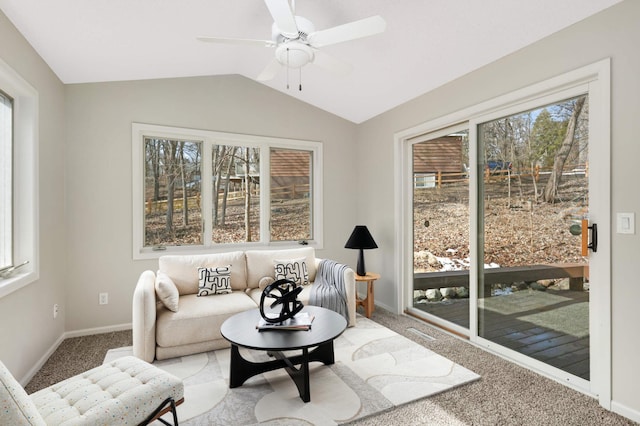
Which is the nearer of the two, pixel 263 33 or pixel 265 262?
pixel 263 33

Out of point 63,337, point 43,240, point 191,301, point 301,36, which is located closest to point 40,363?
point 63,337

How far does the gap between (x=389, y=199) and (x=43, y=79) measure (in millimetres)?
3674

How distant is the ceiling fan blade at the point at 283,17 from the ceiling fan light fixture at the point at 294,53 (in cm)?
7

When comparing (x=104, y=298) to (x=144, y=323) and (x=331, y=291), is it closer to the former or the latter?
(x=144, y=323)

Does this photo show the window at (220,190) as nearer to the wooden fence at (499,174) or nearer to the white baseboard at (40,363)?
the white baseboard at (40,363)

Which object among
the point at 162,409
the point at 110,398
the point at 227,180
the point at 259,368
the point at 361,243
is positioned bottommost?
the point at 259,368

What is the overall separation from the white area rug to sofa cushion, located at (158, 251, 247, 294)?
2.43ft

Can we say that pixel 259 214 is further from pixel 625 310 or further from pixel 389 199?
pixel 625 310

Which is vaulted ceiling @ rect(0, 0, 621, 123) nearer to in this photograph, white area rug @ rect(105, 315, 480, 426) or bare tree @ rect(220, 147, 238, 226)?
bare tree @ rect(220, 147, 238, 226)

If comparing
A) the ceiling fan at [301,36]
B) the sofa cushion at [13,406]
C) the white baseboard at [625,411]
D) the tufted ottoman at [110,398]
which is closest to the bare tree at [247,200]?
the ceiling fan at [301,36]

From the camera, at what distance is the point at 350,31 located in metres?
2.12

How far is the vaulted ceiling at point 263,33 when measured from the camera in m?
2.43

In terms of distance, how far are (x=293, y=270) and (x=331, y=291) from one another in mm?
525

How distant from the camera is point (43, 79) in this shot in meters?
2.96
